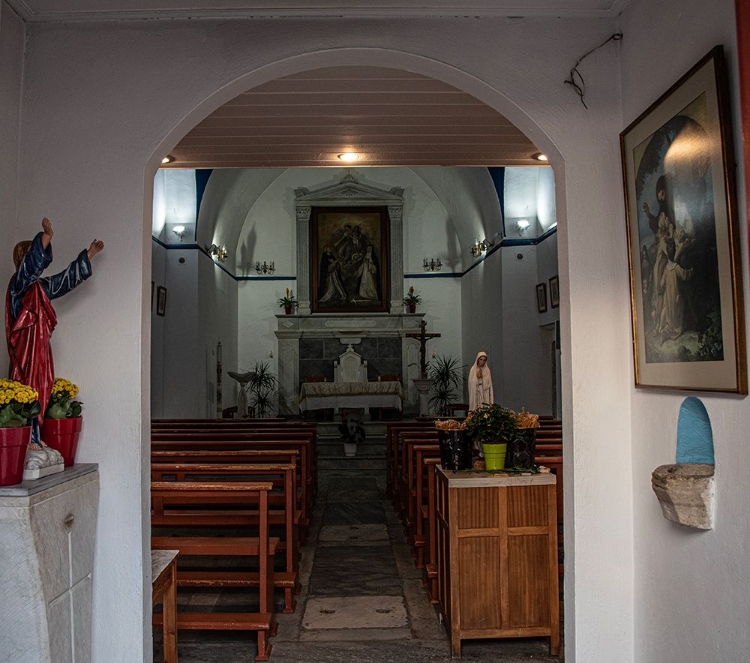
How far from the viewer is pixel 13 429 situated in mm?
2678

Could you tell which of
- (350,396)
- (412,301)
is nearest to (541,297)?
(350,396)

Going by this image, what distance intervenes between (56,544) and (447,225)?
15556 mm

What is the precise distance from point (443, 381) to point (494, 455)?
12138 mm

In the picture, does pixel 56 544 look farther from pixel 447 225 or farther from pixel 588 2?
pixel 447 225

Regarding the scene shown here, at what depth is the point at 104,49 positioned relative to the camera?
346 centimetres

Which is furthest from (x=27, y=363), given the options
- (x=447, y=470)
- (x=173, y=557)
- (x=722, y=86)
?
(x=722, y=86)

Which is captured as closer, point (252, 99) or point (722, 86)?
point (722, 86)

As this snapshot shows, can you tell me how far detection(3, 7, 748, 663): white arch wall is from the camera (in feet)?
A: 10.9

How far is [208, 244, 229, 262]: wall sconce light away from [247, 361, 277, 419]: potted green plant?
9.22 feet

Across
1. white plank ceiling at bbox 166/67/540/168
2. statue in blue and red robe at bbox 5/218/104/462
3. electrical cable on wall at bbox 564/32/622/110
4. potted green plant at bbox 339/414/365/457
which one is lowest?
potted green plant at bbox 339/414/365/457

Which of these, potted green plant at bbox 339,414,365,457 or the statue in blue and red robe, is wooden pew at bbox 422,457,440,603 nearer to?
the statue in blue and red robe

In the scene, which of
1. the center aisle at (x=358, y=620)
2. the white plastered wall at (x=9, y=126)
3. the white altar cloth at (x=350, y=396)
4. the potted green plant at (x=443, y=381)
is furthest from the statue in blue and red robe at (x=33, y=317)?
the potted green plant at (x=443, y=381)

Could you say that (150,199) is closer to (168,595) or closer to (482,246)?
(168,595)

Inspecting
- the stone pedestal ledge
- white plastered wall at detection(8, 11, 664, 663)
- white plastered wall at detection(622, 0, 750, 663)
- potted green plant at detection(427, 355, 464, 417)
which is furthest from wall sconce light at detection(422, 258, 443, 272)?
the stone pedestal ledge
